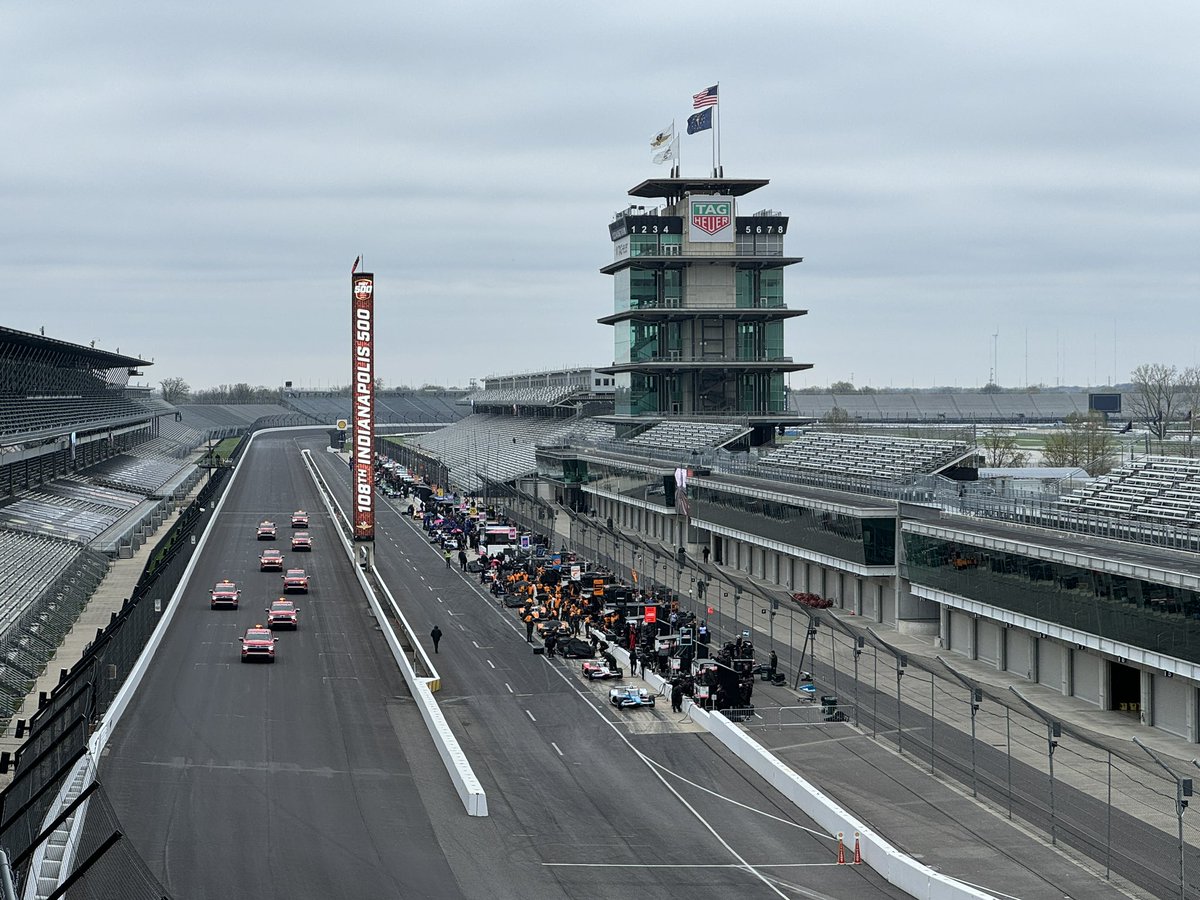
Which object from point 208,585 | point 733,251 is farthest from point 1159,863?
point 733,251

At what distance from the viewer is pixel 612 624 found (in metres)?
57.5

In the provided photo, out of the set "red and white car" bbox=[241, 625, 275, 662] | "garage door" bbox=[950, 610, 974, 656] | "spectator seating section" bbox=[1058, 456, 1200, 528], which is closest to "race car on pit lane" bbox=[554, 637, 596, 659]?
"red and white car" bbox=[241, 625, 275, 662]

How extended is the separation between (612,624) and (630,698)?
13.6 meters

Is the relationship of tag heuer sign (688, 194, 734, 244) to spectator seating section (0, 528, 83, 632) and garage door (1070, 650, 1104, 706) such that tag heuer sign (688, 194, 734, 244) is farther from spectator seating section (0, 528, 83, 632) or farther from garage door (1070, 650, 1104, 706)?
garage door (1070, 650, 1104, 706)

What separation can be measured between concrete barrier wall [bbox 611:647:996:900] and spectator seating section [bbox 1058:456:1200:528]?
15959mm

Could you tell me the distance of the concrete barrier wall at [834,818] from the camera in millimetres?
26109

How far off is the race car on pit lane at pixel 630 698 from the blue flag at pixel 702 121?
2557 inches

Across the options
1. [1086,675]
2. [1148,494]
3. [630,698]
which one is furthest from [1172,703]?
[630,698]

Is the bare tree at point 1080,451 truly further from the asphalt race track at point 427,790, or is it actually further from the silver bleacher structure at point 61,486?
the asphalt race track at point 427,790

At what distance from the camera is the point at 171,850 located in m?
27.9

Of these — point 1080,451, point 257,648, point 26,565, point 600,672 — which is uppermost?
point 1080,451

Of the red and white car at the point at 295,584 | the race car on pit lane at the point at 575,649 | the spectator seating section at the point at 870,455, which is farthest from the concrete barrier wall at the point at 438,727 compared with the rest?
the spectator seating section at the point at 870,455

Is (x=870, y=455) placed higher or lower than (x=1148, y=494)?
higher

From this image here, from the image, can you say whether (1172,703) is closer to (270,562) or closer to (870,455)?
(870,455)
